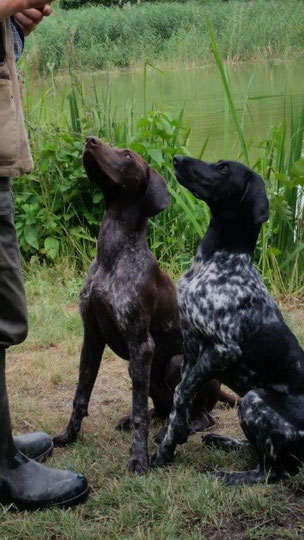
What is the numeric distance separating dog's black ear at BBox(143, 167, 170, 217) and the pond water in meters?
4.24

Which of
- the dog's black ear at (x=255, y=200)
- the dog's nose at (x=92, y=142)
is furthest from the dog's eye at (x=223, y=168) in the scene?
the dog's nose at (x=92, y=142)

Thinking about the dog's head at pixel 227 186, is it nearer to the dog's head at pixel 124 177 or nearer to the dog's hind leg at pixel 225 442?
the dog's head at pixel 124 177

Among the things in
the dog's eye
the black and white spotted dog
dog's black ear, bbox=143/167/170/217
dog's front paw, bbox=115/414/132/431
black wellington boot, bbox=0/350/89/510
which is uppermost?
the dog's eye

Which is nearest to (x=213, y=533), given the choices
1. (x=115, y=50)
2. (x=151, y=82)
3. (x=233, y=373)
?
(x=233, y=373)

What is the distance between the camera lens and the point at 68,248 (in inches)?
295

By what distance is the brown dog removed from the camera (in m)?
4.03

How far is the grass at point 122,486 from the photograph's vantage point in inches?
131

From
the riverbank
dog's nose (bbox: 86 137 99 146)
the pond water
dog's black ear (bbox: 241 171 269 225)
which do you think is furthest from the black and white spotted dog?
the riverbank

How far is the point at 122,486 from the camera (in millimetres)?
3602

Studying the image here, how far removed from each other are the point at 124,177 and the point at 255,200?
0.61m

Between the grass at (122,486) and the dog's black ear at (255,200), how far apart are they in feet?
3.57

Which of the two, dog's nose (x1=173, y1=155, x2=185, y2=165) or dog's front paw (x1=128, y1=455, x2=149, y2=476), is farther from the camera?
dog's nose (x1=173, y1=155, x2=185, y2=165)

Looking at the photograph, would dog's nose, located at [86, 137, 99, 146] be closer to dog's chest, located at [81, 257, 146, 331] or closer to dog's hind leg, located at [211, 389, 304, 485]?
dog's chest, located at [81, 257, 146, 331]

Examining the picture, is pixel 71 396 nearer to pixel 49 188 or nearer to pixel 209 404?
pixel 209 404
